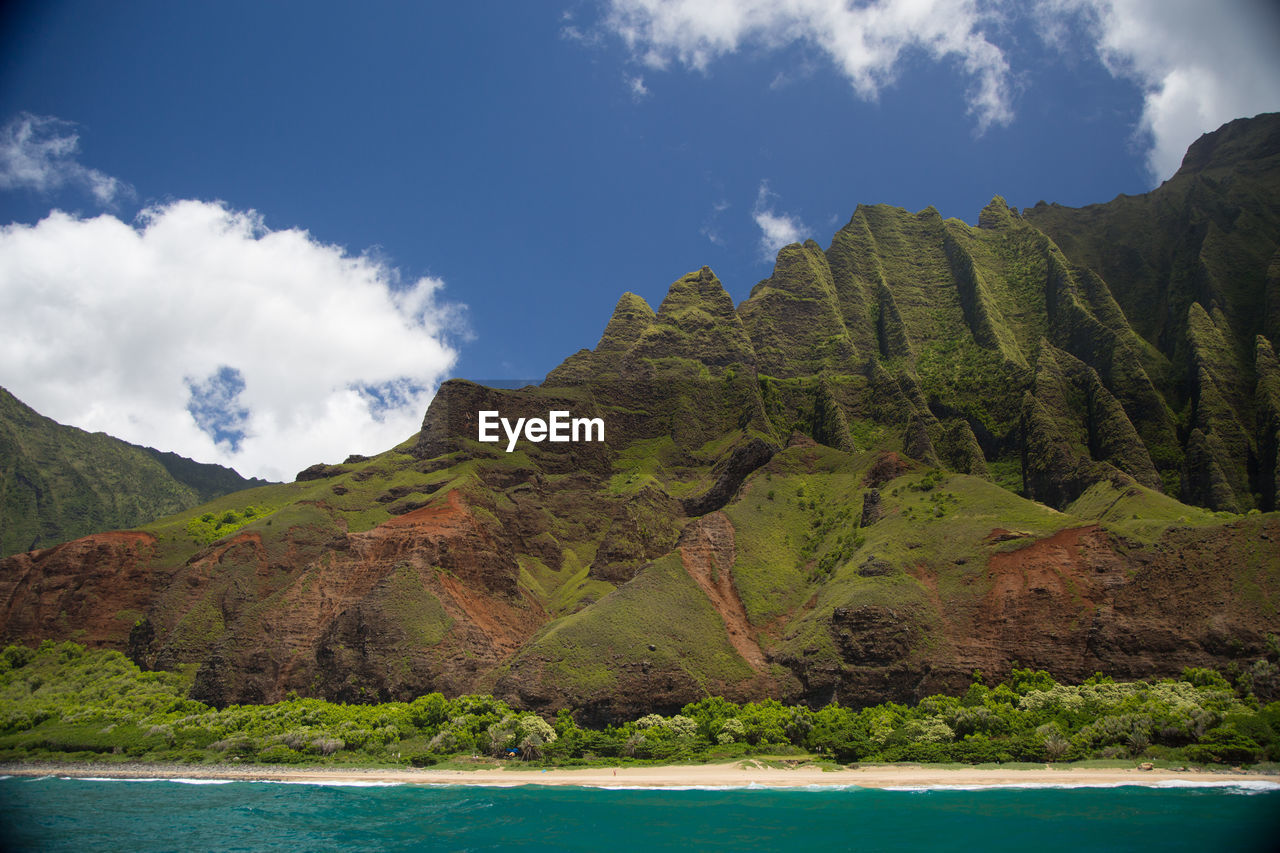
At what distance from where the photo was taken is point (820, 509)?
107 metres

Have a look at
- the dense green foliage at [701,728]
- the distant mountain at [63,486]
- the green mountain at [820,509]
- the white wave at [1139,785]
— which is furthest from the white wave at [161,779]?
the distant mountain at [63,486]

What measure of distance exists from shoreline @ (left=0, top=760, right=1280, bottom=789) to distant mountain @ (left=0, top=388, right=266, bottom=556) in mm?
104536

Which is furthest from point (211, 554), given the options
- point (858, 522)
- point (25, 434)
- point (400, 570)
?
point (25, 434)

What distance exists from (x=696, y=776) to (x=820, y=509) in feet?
167

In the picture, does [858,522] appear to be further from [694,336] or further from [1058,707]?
[694,336]

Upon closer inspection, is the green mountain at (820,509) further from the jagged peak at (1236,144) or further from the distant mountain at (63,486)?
the distant mountain at (63,486)

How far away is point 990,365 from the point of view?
15438 centimetres

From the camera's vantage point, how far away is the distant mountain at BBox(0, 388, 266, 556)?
16000cm

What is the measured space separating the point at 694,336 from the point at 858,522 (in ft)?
266

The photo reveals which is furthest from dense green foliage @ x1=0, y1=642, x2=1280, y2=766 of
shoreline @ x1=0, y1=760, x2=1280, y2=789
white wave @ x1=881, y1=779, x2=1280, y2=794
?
white wave @ x1=881, y1=779, x2=1280, y2=794

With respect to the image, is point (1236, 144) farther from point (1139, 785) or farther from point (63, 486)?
point (63, 486)

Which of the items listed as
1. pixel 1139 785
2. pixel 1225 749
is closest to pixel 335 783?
pixel 1139 785

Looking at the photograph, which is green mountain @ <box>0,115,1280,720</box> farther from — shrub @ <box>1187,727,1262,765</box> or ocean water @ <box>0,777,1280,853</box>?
ocean water @ <box>0,777,1280,853</box>

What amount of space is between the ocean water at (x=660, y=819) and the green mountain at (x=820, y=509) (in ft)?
64.3
